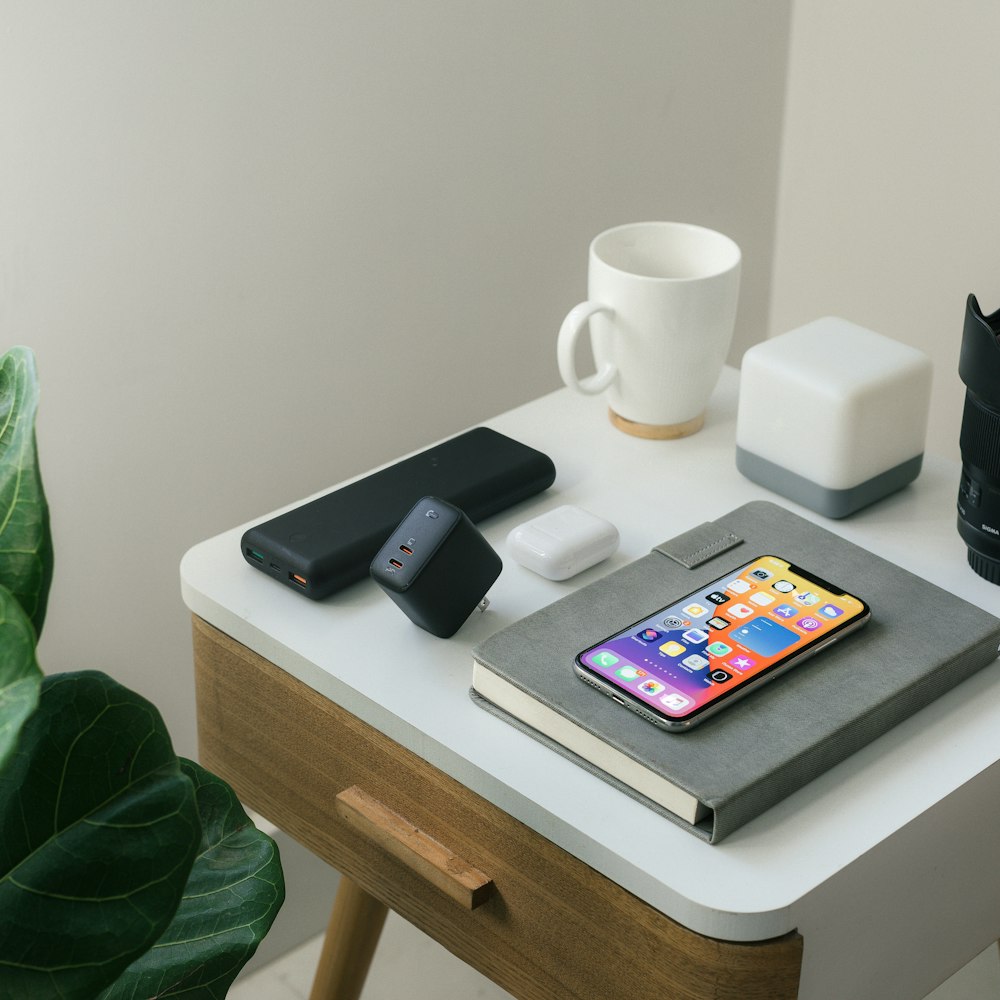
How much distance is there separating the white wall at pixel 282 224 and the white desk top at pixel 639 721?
1.09 feet

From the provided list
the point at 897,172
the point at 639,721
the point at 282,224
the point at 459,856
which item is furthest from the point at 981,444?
the point at 897,172

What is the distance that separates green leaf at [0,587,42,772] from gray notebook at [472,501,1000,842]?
1.06 ft

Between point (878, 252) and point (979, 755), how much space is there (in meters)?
0.95

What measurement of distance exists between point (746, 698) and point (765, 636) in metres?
0.05

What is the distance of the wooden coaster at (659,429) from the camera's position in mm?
→ 995

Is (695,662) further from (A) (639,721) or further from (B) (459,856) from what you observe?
(B) (459,856)

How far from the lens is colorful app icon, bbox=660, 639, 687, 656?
2.41 ft

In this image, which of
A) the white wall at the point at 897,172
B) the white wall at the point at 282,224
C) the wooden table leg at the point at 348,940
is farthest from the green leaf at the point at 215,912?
the white wall at the point at 897,172

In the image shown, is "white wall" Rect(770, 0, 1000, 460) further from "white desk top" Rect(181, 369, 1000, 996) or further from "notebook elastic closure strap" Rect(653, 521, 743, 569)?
"notebook elastic closure strap" Rect(653, 521, 743, 569)

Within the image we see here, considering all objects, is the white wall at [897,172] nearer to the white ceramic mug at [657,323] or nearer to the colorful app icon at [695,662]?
the white ceramic mug at [657,323]

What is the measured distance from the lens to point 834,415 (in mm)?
870

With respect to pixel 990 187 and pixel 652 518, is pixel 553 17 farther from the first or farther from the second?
pixel 652 518

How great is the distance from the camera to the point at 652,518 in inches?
35.8

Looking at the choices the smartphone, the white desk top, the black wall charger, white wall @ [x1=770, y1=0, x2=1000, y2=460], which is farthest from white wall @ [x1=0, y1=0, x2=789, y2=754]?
the smartphone
